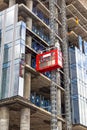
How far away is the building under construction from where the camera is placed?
1438 inches

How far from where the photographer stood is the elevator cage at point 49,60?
38125 millimetres

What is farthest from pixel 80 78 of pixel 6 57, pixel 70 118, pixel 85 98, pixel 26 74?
pixel 6 57

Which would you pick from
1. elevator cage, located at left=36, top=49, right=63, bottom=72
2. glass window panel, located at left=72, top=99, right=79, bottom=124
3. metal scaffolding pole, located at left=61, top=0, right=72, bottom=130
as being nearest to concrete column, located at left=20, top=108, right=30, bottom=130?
elevator cage, located at left=36, top=49, right=63, bottom=72

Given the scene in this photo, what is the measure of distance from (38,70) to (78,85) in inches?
391

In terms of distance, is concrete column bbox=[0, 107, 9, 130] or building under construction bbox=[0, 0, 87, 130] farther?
building under construction bbox=[0, 0, 87, 130]

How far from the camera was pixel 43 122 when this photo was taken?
4394 cm

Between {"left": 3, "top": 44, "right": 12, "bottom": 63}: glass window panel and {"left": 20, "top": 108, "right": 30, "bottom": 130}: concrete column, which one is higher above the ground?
{"left": 3, "top": 44, "right": 12, "bottom": 63}: glass window panel

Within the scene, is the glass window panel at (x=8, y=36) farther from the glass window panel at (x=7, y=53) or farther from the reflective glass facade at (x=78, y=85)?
the reflective glass facade at (x=78, y=85)

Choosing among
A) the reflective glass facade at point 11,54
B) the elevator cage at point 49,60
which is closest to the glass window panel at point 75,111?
the elevator cage at point 49,60

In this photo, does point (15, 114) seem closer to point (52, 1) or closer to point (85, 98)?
point (85, 98)

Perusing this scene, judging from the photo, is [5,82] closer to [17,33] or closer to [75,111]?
[17,33]

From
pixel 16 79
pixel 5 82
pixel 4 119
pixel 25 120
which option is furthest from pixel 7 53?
pixel 25 120

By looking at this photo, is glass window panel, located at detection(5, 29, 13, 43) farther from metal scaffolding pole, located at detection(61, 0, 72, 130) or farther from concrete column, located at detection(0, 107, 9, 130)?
metal scaffolding pole, located at detection(61, 0, 72, 130)

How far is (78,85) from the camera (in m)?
47.2
